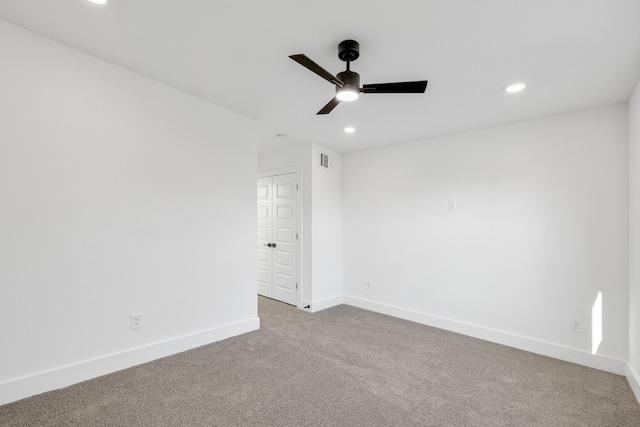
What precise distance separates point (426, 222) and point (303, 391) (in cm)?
263

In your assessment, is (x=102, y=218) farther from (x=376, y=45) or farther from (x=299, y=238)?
(x=299, y=238)

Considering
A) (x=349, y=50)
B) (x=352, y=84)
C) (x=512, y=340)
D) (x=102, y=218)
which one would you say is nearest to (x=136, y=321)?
(x=102, y=218)

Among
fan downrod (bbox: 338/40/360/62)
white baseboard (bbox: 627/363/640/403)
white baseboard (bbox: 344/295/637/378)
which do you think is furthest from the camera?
white baseboard (bbox: 344/295/637/378)

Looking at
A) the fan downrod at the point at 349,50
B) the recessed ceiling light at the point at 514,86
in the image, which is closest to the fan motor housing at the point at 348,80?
the fan downrod at the point at 349,50

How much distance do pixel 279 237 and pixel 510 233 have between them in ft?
10.4

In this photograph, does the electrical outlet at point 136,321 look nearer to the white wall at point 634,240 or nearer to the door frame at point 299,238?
the door frame at point 299,238

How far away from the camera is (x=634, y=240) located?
2488 millimetres

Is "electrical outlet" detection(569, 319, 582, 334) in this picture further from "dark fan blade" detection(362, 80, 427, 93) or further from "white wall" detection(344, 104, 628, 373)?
"dark fan blade" detection(362, 80, 427, 93)

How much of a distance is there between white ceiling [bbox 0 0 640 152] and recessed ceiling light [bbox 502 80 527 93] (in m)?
0.07

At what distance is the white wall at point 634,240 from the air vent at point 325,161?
3.29 m

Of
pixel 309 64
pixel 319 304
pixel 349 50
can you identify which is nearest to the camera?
pixel 309 64

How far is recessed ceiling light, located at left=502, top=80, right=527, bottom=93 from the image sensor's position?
2.46m

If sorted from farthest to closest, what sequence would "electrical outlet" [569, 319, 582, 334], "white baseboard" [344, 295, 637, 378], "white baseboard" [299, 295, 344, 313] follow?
"white baseboard" [299, 295, 344, 313]
"electrical outlet" [569, 319, 582, 334]
"white baseboard" [344, 295, 637, 378]

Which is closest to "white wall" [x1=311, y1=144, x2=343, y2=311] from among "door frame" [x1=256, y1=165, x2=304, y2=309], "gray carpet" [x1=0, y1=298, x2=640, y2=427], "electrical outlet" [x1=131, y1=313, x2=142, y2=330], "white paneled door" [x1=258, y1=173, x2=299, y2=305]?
"door frame" [x1=256, y1=165, x2=304, y2=309]
